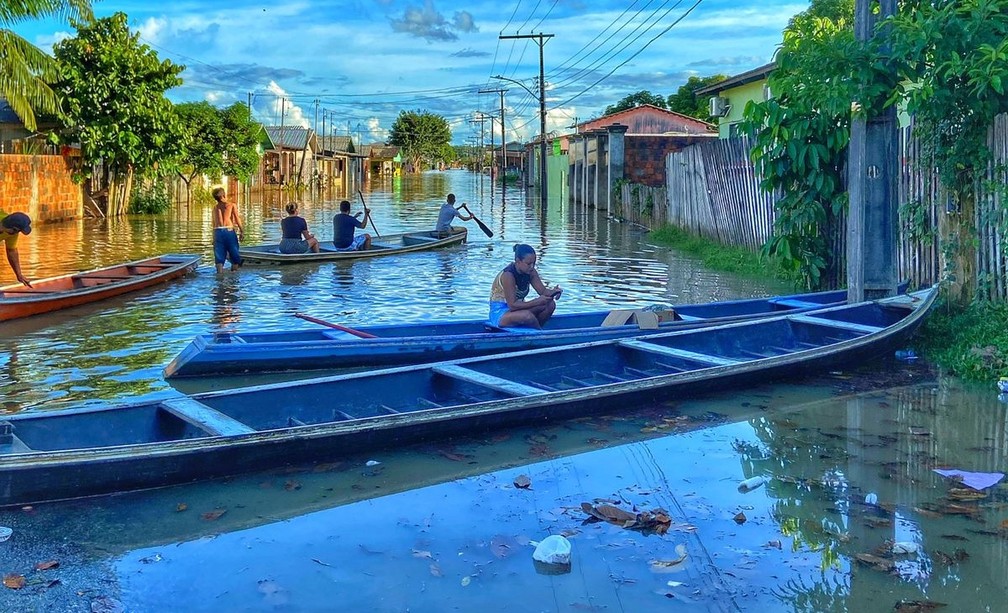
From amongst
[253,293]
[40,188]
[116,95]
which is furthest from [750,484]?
[116,95]

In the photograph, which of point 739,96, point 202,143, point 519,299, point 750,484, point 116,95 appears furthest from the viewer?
point 202,143

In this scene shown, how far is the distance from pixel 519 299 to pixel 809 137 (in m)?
4.20

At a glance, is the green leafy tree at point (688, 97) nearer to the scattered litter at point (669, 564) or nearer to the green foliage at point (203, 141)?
the green foliage at point (203, 141)

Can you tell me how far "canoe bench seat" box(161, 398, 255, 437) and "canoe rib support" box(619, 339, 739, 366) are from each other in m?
3.55

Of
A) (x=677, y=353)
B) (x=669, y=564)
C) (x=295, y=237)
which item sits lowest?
(x=669, y=564)

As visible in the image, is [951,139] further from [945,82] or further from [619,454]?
[619,454]

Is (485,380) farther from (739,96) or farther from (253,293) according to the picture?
(739,96)

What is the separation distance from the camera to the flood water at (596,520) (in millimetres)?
4281

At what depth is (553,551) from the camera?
459 cm

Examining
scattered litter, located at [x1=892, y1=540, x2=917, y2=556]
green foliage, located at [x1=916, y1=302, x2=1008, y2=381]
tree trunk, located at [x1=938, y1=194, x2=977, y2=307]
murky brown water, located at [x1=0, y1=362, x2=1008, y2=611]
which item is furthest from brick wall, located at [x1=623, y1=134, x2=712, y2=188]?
scattered litter, located at [x1=892, y1=540, x2=917, y2=556]

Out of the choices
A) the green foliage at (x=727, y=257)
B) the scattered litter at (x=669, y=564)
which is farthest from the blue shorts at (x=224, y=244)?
the scattered litter at (x=669, y=564)

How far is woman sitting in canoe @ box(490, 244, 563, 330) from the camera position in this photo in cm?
948

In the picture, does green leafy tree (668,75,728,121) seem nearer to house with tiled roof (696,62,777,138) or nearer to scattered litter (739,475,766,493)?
house with tiled roof (696,62,777,138)

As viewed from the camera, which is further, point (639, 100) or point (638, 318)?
point (639, 100)
